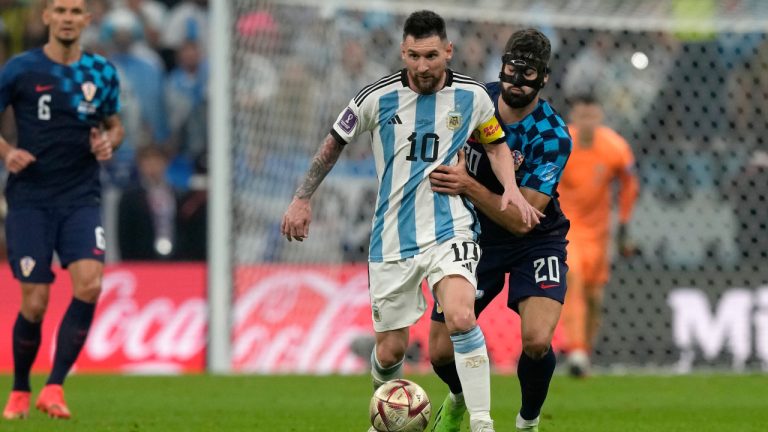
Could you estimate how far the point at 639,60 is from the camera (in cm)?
1491

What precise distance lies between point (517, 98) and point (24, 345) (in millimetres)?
3800

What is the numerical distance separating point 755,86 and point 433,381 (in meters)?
5.07

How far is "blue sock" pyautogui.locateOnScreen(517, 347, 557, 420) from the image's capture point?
24.6 ft

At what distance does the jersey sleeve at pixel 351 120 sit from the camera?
733 cm

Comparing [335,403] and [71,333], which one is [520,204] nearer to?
[71,333]

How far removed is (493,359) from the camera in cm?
1416

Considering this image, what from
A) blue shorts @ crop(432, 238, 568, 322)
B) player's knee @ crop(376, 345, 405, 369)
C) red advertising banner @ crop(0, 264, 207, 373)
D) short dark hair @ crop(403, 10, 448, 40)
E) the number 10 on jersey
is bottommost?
red advertising banner @ crop(0, 264, 207, 373)

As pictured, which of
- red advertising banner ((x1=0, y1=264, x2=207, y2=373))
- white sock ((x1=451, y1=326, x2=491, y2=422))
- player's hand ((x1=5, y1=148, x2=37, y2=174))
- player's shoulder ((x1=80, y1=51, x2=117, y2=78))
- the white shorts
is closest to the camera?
white sock ((x1=451, y1=326, x2=491, y2=422))

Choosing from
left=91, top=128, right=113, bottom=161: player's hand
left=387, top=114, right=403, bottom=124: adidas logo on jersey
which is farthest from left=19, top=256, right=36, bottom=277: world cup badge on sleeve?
left=387, top=114, right=403, bottom=124: adidas logo on jersey

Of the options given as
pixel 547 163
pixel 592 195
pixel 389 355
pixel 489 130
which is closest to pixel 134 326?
pixel 592 195

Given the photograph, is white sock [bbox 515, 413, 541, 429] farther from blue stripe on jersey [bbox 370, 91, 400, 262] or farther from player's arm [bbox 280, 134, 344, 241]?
player's arm [bbox 280, 134, 344, 241]

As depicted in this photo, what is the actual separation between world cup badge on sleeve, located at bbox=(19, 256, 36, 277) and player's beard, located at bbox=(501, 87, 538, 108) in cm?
341

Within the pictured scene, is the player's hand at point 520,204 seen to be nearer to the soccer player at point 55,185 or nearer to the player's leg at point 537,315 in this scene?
the player's leg at point 537,315

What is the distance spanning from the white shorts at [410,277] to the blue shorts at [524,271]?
0.27 meters
